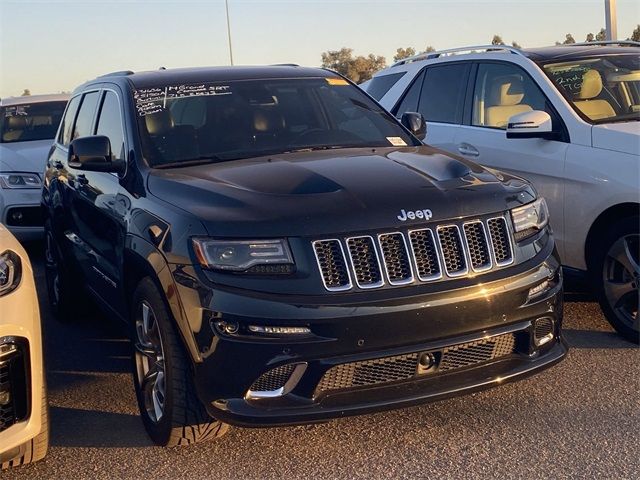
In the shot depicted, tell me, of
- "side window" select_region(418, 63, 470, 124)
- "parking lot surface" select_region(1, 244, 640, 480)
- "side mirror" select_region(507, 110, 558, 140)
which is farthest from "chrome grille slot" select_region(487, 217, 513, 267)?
"side window" select_region(418, 63, 470, 124)

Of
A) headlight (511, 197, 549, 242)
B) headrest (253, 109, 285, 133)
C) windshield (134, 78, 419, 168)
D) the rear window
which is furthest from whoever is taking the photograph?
the rear window

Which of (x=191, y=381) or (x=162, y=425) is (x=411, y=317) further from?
(x=162, y=425)

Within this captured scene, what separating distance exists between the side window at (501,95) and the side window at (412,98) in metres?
0.80

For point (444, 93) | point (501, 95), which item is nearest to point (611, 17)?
point (444, 93)

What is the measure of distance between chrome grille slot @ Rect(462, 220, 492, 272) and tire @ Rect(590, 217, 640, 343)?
156cm

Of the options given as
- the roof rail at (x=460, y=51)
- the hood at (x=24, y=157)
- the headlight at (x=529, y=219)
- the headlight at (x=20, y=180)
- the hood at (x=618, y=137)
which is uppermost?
the roof rail at (x=460, y=51)

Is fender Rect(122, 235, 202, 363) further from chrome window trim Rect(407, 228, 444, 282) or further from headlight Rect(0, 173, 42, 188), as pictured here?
headlight Rect(0, 173, 42, 188)

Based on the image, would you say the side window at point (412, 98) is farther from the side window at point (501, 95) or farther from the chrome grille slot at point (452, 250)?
the chrome grille slot at point (452, 250)

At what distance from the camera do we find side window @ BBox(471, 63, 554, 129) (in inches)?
239

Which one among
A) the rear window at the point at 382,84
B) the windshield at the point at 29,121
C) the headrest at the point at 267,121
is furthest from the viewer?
the windshield at the point at 29,121

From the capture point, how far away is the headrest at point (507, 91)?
244 inches

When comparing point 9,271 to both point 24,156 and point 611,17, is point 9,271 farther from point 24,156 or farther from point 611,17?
point 611,17

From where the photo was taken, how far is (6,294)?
3453 millimetres

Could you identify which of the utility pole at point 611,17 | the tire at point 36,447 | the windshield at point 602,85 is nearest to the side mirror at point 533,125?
the windshield at point 602,85
